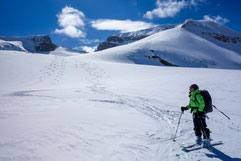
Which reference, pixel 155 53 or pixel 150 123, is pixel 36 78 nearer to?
pixel 150 123

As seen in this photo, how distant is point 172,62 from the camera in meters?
53.0

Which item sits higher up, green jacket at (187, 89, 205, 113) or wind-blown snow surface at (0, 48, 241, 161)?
green jacket at (187, 89, 205, 113)

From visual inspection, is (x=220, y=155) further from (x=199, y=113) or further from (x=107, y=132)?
(x=107, y=132)

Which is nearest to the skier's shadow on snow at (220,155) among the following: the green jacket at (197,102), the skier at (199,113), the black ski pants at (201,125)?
the skier at (199,113)

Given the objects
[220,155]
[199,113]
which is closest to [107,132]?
[199,113]

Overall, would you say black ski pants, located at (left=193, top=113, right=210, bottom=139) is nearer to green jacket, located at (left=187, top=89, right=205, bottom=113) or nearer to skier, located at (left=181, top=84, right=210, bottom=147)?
skier, located at (left=181, top=84, right=210, bottom=147)

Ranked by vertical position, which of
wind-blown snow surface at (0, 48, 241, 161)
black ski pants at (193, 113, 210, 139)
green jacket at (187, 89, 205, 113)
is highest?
green jacket at (187, 89, 205, 113)

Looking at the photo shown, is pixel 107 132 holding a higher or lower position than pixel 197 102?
lower

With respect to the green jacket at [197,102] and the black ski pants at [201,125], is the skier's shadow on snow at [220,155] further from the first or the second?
the green jacket at [197,102]

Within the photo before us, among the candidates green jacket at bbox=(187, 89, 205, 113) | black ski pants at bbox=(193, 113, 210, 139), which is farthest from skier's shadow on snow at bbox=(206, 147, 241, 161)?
green jacket at bbox=(187, 89, 205, 113)

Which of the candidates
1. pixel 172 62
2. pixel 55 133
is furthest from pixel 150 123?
pixel 172 62

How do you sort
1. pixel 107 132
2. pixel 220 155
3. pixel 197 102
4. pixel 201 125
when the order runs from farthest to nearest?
pixel 107 132, pixel 201 125, pixel 197 102, pixel 220 155

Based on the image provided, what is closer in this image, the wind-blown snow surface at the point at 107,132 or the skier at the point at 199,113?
the wind-blown snow surface at the point at 107,132

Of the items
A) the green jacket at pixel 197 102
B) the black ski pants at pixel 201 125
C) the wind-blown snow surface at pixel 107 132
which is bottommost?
the wind-blown snow surface at pixel 107 132
